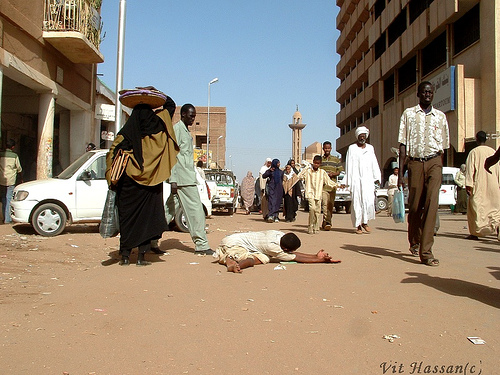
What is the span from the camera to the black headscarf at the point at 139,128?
19.2 feet

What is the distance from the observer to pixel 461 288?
4523 millimetres

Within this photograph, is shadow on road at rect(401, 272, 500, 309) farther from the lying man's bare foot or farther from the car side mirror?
the car side mirror

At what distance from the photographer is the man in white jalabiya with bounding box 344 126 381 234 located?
31.9 ft

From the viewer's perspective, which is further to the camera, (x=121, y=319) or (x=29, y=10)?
(x=29, y=10)

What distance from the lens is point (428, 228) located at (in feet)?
18.9

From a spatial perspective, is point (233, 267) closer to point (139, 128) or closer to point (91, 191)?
point (139, 128)

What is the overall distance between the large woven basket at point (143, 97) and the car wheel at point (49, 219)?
433 centimetres

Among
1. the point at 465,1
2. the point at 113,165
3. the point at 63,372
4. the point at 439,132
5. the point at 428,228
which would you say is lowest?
the point at 63,372

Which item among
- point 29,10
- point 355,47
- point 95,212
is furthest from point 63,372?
point 355,47

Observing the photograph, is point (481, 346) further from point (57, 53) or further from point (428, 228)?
point (57, 53)

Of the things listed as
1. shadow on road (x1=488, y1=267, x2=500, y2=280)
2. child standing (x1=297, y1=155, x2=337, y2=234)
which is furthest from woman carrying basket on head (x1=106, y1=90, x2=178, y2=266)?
child standing (x1=297, y1=155, x2=337, y2=234)

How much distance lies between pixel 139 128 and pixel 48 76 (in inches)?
364

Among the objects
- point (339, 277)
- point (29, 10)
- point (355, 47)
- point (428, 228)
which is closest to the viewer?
point (339, 277)

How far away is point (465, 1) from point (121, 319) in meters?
22.0
